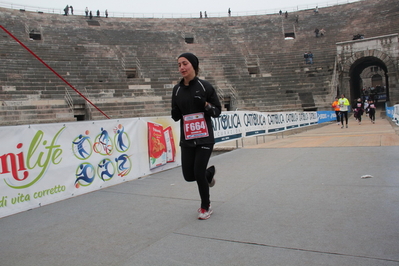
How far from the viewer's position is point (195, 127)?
3854 millimetres

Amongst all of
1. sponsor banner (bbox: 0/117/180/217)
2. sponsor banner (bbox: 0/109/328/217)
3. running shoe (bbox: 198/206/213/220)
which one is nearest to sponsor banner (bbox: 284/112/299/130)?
sponsor banner (bbox: 0/109/328/217)

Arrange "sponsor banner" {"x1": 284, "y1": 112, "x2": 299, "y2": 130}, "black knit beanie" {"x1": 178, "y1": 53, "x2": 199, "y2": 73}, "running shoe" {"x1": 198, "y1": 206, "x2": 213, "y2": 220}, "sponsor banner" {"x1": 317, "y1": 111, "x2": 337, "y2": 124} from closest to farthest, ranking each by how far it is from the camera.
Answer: "running shoe" {"x1": 198, "y1": 206, "x2": 213, "y2": 220} < "black knit beanie" {"x1": 178, "y1": 53, "x2": 199, "y2": 73} < "sponsor banner" {"x1": 284, "y1": 112, "x2": 299, "y2": 130} < "sponsor banner" {"x1": 317, "y1": 111, "x2": 337, "y2": 124}

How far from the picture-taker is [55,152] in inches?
203

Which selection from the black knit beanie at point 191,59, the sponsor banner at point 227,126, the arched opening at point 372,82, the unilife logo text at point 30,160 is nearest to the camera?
the black knit beanie at point 191,59

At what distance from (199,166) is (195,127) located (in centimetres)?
46

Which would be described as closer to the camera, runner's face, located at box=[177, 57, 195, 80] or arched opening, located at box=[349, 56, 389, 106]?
runner's face, located at box=[177, 57, 195, 80]

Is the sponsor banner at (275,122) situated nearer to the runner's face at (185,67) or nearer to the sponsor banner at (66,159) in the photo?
the sponsor banner at (66,159)

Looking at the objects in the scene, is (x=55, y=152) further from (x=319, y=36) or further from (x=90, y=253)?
(x=319, y=36)

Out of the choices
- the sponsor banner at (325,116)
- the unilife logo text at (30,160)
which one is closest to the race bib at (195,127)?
the unilife logo text at (30,160)

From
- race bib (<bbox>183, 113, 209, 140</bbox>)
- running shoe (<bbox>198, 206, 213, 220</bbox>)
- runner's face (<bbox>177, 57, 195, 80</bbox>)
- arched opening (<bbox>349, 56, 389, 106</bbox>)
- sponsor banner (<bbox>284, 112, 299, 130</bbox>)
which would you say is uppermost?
arched opening (<bbox>349, 56, 389, 106</bbox>)

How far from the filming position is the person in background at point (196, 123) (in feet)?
12.5

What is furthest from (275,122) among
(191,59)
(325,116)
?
(325,116)

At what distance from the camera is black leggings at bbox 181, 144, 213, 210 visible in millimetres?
3803

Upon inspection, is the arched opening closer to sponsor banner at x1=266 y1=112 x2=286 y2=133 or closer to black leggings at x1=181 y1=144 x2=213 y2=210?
sponsor banner at x1=266 y1=112 x2=286 y2=133
